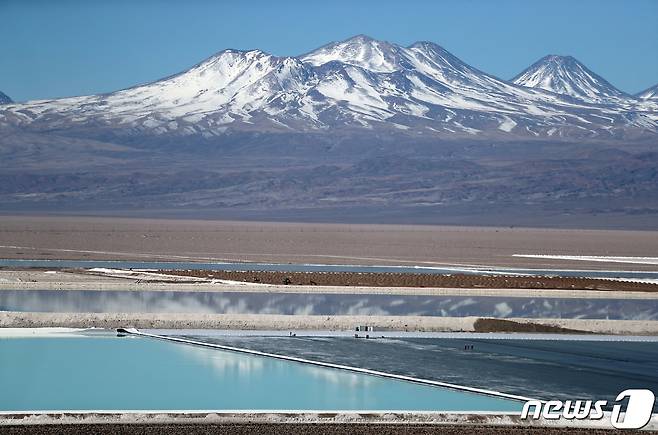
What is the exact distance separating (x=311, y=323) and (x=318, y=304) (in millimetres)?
4111

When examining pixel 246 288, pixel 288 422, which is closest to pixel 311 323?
pixel 246 288

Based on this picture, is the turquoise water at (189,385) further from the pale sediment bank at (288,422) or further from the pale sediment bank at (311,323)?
the pale sediment bank at (311,323)

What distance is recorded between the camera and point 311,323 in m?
23.3

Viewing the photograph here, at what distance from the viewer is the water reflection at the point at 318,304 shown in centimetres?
2550

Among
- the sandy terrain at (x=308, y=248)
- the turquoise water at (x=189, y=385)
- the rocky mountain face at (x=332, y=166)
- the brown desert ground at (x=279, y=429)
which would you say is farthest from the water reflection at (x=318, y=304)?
the rocky mountain face at (x=332, y=166)

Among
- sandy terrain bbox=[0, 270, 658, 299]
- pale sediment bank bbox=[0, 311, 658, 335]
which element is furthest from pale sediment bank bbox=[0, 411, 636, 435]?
sandy terrain bbox=[0, 270, 658, 299]

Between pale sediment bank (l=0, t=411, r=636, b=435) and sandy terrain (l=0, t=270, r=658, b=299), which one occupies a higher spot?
sandy terrain (l=0, t=270, r=658, b=299)

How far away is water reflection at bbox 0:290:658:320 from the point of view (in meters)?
25.5

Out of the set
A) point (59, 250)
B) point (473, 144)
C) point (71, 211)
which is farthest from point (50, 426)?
point (473, 144)

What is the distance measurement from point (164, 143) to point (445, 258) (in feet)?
450

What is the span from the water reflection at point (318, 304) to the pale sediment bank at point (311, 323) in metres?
1.46

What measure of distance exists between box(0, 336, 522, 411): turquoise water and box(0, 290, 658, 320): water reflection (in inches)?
219

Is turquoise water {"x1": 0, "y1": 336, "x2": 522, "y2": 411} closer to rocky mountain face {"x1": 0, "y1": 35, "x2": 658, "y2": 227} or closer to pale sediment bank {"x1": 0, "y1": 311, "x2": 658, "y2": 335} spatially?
pale sediment bank {"x1": 0, "y1": 311, "x2": 658, "y2": 335}

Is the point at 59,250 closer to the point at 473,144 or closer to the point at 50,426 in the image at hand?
the point at 50,426
